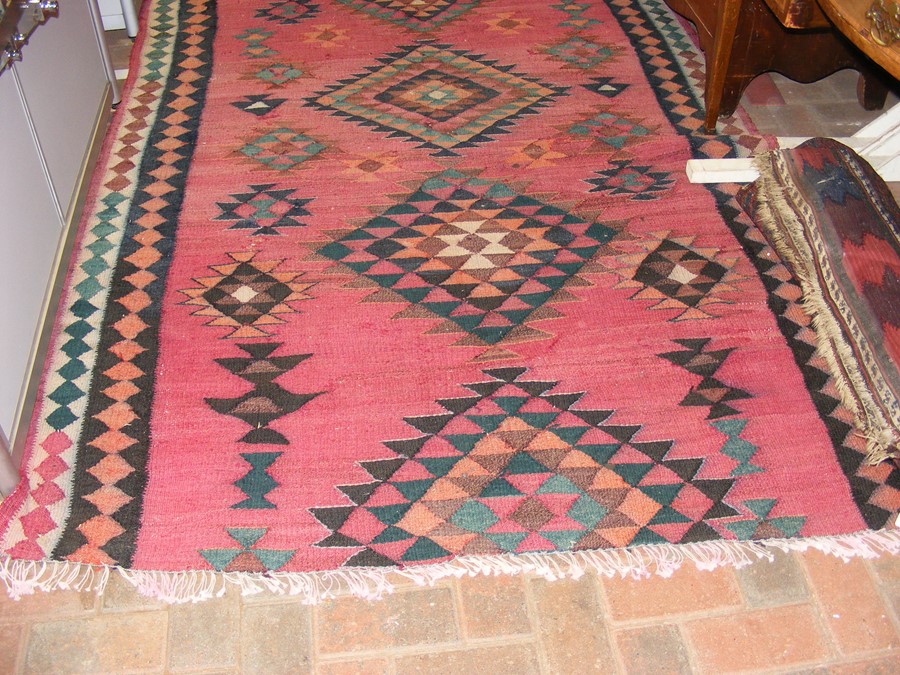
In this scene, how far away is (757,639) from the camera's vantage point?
1.64 metres

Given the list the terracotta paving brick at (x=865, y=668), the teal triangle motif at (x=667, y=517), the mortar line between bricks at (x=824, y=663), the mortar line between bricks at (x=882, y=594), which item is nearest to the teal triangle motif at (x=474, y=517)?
the teal triangle motif at (x=667, y=517)

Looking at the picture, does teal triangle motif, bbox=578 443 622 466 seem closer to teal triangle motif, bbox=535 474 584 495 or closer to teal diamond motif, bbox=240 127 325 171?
teal triangle motif, bbox=535 474 584 495

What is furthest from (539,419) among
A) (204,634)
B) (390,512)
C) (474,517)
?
(204,634)

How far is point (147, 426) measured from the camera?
6.37 ft

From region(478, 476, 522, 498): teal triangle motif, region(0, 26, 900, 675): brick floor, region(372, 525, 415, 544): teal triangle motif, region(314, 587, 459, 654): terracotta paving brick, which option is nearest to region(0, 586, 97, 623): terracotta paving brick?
region(0, 26, 900, 675): brick floor

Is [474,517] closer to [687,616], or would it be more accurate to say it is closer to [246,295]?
[687,616]

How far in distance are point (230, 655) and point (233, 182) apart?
1517 millimetres

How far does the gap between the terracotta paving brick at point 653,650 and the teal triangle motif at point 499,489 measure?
355 mm

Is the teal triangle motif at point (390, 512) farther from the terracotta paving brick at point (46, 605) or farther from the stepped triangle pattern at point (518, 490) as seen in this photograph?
the terracotta paving brick at point (46, 605)

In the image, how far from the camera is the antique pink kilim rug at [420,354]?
1.76 m

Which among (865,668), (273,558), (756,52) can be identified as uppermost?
(756,52)

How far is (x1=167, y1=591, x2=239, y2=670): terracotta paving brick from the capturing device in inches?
62.9

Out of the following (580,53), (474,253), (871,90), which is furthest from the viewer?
(580,53)

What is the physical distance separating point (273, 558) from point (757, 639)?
95 centimetres
